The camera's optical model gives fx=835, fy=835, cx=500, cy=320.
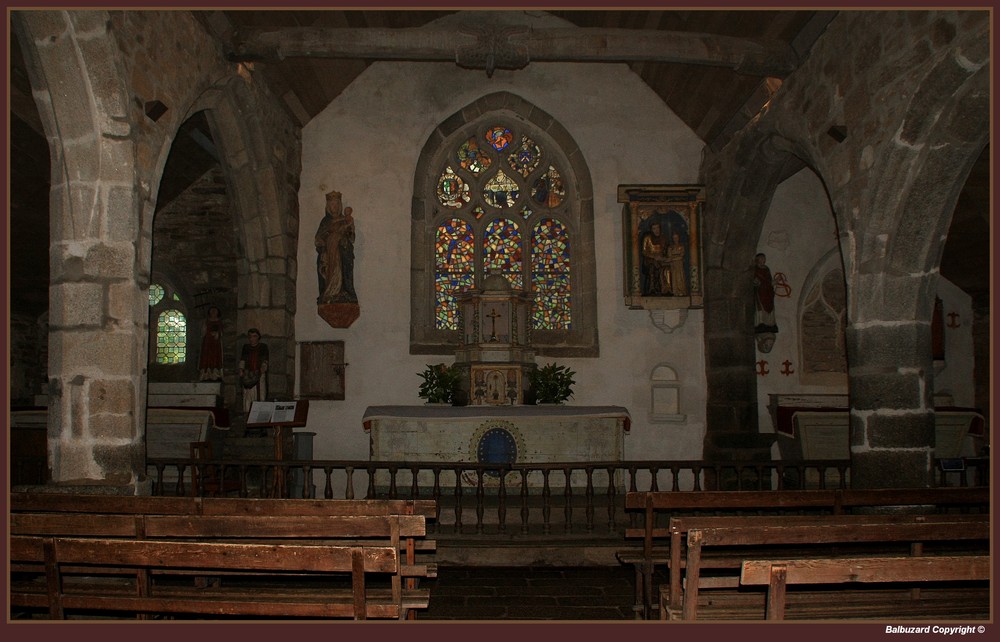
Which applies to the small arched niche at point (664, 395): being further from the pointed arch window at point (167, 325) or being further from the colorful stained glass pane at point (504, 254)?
the pointed arch window at point (167, 325)

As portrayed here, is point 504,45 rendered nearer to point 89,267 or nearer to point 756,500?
point 89,267

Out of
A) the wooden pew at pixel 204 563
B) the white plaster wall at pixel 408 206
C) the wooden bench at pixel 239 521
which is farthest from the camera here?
the white plaster wall at pixel 408 206

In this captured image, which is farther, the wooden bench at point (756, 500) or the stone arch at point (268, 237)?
the stone arch at point (268, 237)

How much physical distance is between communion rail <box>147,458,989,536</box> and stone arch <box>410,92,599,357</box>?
Result: 188 centimetres

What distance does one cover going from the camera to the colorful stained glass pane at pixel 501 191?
11469mm

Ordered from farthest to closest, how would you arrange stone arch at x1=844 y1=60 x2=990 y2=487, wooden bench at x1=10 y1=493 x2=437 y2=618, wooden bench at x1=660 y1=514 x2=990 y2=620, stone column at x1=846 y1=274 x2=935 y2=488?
1. stone column at x1=846 y1=274 x2=935 y2=488
2. stone arch at x1=844 y1=60 x2=990 y2=487
3. wooden bench at x1=10 y1=493 x2=437 y2=618
4. wooden bench at x1=660 y1=514 x2=990 y2=620

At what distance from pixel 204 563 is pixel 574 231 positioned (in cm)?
890

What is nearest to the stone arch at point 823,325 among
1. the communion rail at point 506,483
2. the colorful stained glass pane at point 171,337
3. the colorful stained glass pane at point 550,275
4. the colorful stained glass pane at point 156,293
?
the communion rail at point 506,483

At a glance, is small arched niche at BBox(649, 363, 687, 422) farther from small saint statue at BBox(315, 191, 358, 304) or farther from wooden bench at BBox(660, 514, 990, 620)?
wooden bench at BBox(660, 514, 990, 620)

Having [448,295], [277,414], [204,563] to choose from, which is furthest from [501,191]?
[204,563]

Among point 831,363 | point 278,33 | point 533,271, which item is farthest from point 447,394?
point 831,363

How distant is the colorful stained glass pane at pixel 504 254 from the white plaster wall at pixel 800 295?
3203mm

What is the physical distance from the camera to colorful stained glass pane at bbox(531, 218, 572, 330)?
440 inches

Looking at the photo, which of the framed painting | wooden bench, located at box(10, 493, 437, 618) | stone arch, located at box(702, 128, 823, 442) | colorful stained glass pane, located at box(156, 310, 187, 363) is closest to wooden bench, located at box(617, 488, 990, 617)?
wooden bench, located at box(10, 493, 437, 618)
